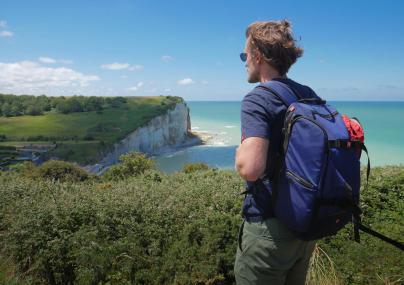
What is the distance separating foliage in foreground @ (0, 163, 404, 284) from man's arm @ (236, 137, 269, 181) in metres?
1.88

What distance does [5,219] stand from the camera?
4449 millimetres

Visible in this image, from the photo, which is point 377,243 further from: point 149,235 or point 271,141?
point 271,141

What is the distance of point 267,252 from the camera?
6.48 ft

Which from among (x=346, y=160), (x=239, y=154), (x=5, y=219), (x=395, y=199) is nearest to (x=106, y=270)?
(x=5, y=219)

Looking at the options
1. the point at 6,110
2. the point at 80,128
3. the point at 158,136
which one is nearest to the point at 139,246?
the point at 80,128

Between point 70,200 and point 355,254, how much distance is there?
10.6 ft

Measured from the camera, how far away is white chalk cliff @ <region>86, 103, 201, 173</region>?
65.0 meters

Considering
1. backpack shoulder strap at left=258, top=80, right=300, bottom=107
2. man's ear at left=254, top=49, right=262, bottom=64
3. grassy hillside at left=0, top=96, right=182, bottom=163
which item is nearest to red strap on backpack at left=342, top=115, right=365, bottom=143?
backpack shoulder strap at left=258, top=80, right=300, bottom=107

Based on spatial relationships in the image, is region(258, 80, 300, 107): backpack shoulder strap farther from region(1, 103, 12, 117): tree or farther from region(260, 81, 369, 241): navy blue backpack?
region(1, 103, 12, 117): tree

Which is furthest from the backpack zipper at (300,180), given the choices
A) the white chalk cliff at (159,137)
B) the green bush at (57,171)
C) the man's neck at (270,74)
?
the white chalk cliff at (159,137)

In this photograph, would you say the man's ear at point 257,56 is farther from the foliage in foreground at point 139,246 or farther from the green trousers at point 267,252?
the foliage in foreground at point 139,246

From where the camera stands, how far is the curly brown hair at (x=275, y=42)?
6.73ft

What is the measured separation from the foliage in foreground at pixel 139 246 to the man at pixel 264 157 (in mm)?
1495

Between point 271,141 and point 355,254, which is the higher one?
point 271,141
